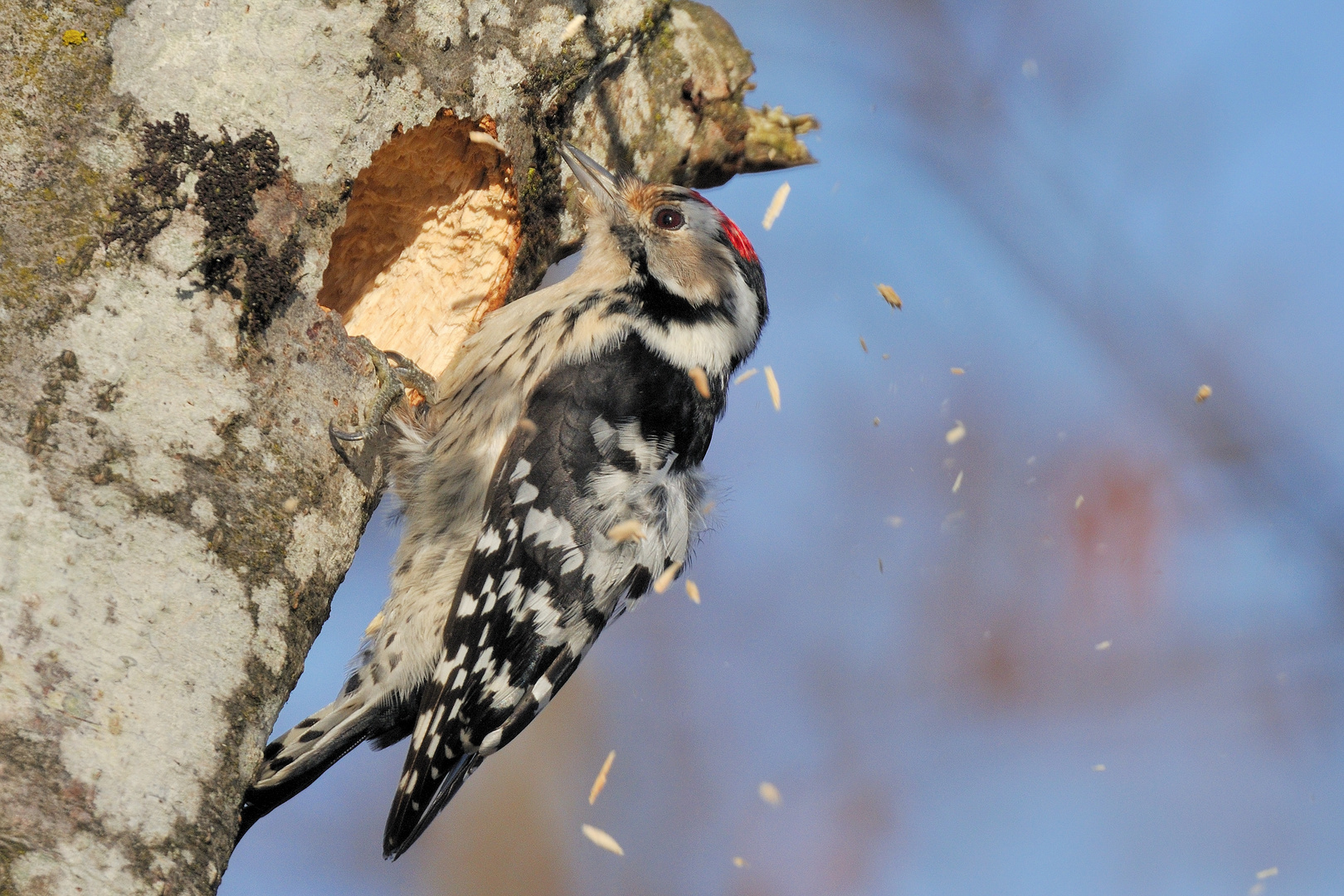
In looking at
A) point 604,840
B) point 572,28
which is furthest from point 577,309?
point 604,840

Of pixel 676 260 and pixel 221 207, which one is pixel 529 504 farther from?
pixel 221 207

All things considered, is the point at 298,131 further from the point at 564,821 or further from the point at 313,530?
the point at 564,821

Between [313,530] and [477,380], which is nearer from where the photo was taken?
[313,530]

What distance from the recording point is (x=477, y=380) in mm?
3045

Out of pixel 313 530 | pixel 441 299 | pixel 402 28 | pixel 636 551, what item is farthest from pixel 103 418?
pixel 636 551

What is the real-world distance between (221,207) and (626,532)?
139 centimetres

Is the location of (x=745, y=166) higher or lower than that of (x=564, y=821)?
higher

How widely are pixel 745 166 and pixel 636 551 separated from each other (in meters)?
1.41

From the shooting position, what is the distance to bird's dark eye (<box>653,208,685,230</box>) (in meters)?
3.25

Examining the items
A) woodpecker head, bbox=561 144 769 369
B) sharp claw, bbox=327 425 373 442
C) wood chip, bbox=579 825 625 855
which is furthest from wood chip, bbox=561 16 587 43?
wood chip, bbox=579 825 625 855

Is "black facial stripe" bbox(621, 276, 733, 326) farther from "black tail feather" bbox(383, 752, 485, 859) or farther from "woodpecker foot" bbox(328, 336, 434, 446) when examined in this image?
"black tail feather" bbox(383, 752, 485, 859)

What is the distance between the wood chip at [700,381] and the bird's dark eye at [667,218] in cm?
45

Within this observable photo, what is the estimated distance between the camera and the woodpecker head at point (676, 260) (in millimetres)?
3191

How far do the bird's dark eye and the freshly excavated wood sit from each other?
1.63ft
